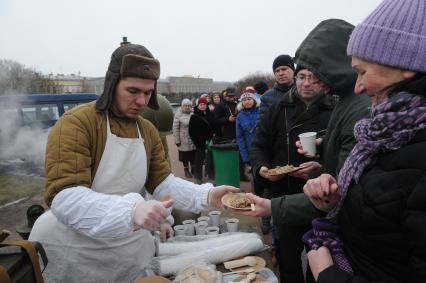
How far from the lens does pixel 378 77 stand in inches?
45.0

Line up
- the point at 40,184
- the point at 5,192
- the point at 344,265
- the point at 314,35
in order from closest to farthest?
the point at 344,265 < the point at 314,35 < the point at 5,192 < the point at 40,184

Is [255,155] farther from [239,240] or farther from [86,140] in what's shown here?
[86,140]

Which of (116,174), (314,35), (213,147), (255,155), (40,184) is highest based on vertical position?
(314,35)

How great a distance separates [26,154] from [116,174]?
8416mm

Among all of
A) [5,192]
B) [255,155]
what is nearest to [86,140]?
[255,155]

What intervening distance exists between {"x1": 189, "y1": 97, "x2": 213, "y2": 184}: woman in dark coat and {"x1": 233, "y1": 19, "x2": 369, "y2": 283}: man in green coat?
15.6ft

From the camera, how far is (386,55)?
1.10 m

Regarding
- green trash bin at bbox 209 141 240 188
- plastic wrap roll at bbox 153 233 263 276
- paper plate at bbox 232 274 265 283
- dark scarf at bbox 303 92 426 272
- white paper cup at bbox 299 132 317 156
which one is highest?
dark scarf at bbox 303 92 426 272

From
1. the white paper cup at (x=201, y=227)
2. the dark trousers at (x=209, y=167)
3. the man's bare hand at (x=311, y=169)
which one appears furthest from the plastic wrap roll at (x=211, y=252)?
the dark trousers at (x=209, y=167)

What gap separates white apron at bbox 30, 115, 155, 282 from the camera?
1.80 meters

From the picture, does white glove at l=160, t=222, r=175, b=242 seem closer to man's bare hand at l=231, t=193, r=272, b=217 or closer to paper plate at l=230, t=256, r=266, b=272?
paper plate at l=230, t=256, r=266, b=272

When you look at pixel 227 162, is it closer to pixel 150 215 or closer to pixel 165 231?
pixel 165 231

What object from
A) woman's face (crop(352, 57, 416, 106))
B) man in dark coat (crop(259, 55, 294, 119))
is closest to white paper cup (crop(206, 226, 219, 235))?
man in dark coat (crop(259, 55, 294, 119))

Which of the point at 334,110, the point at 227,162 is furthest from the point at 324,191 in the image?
the point at 227,162
